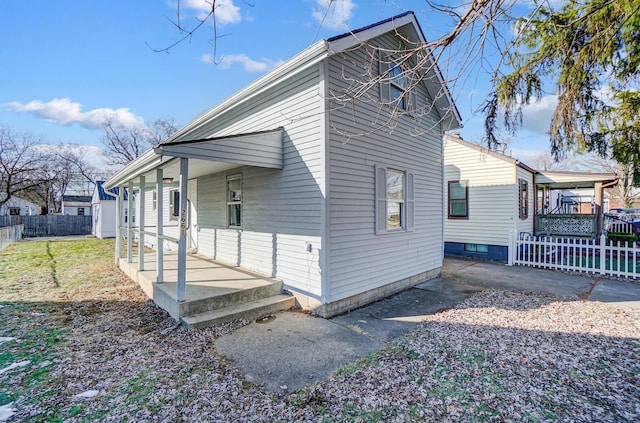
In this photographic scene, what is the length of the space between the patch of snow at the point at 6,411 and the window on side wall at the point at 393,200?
17.8ft

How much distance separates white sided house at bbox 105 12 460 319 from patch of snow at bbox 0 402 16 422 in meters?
2.11

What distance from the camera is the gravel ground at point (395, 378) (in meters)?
2.74

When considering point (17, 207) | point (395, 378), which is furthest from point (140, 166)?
point (17, 207)

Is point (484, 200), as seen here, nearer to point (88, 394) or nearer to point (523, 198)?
point (523, 198)

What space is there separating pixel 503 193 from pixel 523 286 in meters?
4.62

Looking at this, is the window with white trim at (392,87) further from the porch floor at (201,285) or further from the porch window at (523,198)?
the porch window at (523,198)

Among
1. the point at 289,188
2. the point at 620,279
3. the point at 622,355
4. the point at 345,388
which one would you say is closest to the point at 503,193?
the point at 620,279

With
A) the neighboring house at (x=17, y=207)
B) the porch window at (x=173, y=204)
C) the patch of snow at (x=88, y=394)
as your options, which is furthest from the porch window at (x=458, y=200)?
the neighboring house at (x=17, y=207)

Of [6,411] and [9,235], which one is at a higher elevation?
[9,235]

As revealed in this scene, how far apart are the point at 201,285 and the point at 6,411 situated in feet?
10.0

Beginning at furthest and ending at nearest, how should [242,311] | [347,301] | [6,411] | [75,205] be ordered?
[75,205]
[347,301]
[242,311]
[6,411]

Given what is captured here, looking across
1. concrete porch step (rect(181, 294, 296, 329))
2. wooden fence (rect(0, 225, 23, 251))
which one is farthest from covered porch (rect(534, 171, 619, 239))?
wooden fence (rect(0, 225, 23, 251))

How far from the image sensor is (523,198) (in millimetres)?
11664

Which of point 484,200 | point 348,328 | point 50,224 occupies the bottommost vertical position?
point 348,328
